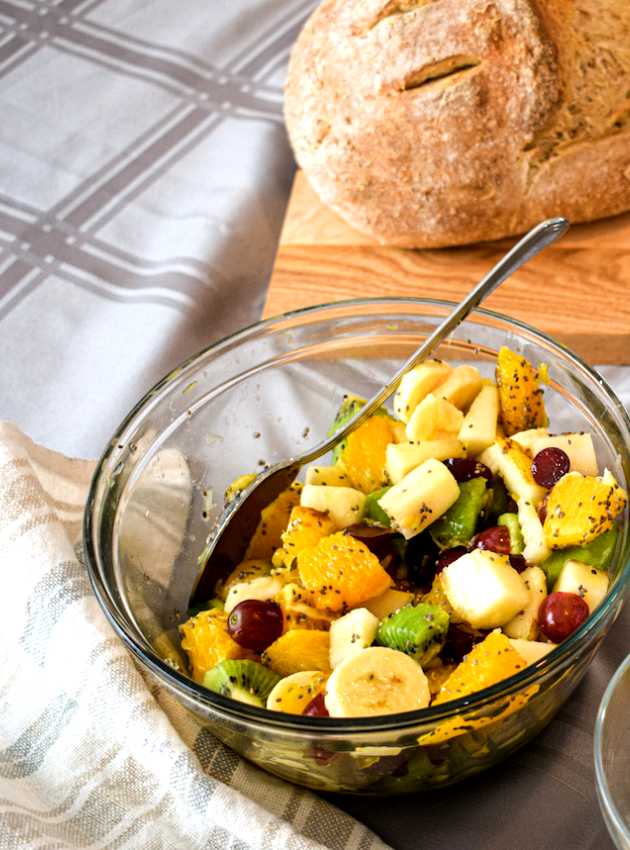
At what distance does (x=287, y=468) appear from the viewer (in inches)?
62.1

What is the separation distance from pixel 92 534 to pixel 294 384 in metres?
0.45

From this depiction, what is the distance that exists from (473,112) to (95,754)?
121cm

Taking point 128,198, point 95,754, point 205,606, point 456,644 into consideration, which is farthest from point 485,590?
point 128,198

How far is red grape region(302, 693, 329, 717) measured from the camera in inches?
49.4

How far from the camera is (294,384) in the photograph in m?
1.76

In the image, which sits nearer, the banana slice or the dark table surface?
the banana slice

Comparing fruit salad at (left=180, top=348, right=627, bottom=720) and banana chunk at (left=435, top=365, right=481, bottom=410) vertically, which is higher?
banana chunk at (left=435, top=365, right=481, bottom=410)

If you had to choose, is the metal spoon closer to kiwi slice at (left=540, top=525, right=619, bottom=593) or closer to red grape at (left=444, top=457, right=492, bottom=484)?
red grape at (left=444, top=457, right=492, bottom=484)

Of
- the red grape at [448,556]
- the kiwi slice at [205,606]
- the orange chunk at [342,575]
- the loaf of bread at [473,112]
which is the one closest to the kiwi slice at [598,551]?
the red grape at [448,556]

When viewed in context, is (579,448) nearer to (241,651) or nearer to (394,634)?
(394,634)

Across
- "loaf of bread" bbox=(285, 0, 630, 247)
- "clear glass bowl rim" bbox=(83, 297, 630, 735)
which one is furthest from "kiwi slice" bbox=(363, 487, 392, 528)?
"loaf of bread" bbox=(285, 0, 630, 247)

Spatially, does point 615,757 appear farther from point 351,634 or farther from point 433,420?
point 433,420

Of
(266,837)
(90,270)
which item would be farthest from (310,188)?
(266,837)

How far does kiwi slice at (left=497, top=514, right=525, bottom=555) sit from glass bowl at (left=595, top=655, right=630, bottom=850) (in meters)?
0.26
